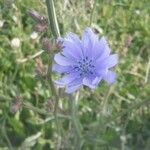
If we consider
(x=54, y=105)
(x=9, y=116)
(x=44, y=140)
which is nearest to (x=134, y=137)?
(x=44, y=140)

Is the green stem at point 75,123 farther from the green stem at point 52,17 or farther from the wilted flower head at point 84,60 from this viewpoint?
the green stem at point 52,17

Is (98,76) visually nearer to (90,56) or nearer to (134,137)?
(90,56)

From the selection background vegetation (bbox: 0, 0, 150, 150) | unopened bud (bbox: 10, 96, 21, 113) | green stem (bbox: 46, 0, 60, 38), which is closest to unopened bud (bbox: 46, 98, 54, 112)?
unopened bud (bbox: 10, 96, 21, 113)

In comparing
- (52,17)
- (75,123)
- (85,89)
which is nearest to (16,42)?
(85,89)

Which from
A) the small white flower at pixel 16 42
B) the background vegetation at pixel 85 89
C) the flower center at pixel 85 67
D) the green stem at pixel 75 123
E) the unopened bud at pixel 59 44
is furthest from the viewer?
the small white flower at pixel 16 42

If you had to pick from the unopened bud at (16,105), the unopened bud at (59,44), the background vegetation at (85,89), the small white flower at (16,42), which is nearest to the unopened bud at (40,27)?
the unopened bud at (59,44)

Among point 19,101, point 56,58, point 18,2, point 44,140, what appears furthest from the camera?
point 18,2
